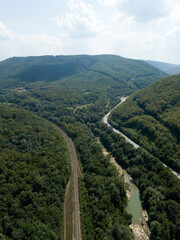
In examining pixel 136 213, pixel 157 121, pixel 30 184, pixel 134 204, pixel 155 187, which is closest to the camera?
pixel 30 184

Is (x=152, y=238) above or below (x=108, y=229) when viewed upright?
below

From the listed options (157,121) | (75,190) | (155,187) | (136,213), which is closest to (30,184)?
(75,190)

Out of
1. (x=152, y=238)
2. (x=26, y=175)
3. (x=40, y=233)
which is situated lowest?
(x=152, y=238)

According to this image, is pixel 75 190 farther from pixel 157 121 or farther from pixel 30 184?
pixel 157 121

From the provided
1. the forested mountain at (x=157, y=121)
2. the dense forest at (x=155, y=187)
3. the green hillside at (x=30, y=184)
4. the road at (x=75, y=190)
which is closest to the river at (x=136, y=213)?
the dense forest at (x=155, y=187)

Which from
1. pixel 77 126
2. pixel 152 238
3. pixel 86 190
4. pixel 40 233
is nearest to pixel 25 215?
pixel 40 233

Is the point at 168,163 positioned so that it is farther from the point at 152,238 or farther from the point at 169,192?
the point at 152,238

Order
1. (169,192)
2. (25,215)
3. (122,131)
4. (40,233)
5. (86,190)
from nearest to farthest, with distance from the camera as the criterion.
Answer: (40,233) < (25,215) < (169,192) < (86,190) < (122,131)
